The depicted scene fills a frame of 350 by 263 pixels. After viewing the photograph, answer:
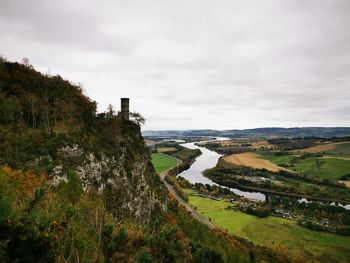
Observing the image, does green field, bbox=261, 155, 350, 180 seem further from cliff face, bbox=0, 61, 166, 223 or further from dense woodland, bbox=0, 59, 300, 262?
cliff face, bbox=0, 61, 166, 223

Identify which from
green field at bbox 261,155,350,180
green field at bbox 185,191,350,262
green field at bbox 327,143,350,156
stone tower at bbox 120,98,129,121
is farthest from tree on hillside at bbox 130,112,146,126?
green field at bbox 327,143,350,156

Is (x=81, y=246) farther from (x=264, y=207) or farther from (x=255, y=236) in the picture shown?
(x=264, y=207)

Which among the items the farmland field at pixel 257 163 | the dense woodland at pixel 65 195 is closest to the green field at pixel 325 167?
the farmland field at pixel 257 163

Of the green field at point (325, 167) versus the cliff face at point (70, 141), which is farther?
the green field at point (325, 167)

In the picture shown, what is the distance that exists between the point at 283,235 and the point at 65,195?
169 ft

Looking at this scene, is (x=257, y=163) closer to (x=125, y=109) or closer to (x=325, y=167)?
(x=325, y=167)

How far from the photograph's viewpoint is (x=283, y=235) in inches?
2199

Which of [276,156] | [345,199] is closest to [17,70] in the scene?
[345,199]

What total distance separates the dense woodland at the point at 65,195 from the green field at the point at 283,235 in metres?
5.32

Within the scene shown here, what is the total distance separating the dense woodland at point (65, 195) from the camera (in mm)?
8758

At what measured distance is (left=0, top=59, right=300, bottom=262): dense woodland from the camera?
876cm

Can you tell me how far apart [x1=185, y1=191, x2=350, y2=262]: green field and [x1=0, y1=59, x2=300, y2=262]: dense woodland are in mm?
5320

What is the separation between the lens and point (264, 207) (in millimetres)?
71500

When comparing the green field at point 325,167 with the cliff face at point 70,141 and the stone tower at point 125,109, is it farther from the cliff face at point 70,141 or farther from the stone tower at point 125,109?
the stone tower at point 125,109
